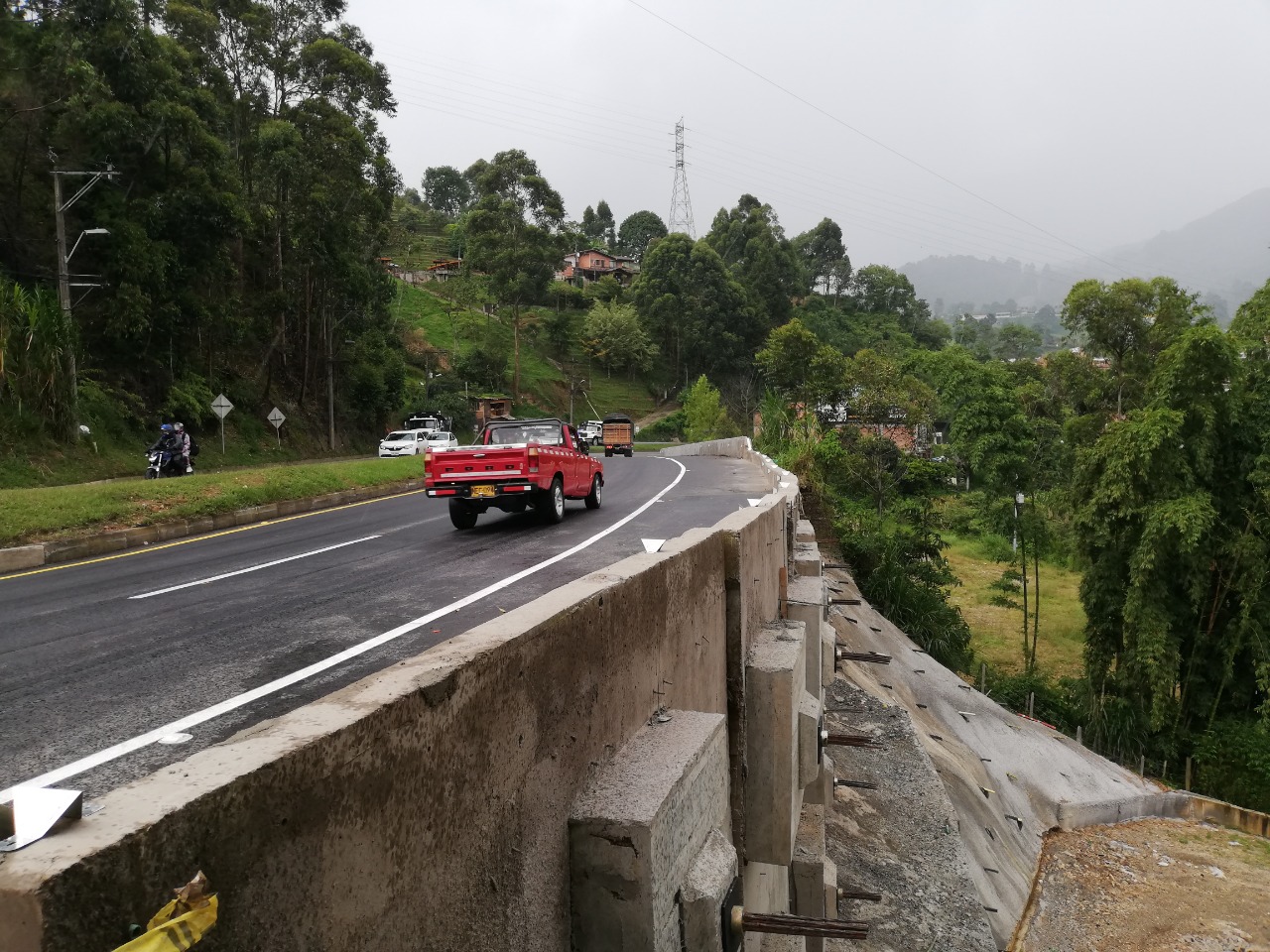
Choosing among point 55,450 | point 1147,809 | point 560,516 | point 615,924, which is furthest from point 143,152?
point 1147,809

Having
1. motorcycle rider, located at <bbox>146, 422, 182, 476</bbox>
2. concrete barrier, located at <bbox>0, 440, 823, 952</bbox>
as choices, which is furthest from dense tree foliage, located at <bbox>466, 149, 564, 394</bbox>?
concrete barrier, located at <bbox>0, 440, 823, 952</bbox>

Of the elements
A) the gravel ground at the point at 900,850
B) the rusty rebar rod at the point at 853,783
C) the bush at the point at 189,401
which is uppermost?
the bush at the point at 189,401

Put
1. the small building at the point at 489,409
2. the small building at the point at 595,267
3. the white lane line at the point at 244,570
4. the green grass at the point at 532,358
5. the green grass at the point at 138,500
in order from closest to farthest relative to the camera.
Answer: the white lane line at the point at 244,570 < the green grass at the point at 138,500 < the small building at the point at 489,409 < the green grass at the point at 532,358 < the small building at the point at 595,267

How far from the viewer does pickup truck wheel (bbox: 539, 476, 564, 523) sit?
44.1ft

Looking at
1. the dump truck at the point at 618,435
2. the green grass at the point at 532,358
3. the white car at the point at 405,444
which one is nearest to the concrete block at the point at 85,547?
the white car at the point at 405,444

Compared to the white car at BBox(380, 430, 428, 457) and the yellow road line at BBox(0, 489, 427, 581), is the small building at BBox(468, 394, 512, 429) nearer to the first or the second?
the white car at BBox(380, 430, 428, 457)

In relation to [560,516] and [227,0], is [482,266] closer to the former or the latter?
[227,0]

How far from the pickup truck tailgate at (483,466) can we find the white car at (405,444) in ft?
73.1

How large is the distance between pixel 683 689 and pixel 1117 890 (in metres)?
15.2

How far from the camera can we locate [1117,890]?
49.0ft

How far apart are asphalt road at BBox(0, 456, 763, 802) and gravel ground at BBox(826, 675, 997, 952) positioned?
3707mm

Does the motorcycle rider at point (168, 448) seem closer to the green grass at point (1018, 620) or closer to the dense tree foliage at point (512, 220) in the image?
the green grass at point (1018, 620)

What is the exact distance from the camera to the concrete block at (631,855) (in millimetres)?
2557

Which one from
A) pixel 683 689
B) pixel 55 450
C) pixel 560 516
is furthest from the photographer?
pixel 55 450
